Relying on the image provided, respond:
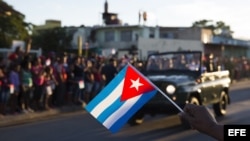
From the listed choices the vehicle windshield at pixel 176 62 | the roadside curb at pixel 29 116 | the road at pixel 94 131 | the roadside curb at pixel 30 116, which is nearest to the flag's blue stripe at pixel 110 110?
the road at pixel 94 131

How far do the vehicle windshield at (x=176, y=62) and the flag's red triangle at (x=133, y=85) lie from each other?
8.33 metres

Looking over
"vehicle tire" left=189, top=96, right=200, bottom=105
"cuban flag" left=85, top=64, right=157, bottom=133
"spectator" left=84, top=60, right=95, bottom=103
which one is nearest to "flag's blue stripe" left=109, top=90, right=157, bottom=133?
"cuban flag" left=85, top=64, right=157, bottom=133

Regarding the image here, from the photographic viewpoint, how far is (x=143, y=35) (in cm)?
6044

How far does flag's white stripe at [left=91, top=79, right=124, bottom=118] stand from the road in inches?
213

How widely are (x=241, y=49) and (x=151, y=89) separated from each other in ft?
234

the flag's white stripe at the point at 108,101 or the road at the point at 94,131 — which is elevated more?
the flag's white stripe at the point at 108,101

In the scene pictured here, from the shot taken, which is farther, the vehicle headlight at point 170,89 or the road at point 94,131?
the vehicle headlight at point 170,89

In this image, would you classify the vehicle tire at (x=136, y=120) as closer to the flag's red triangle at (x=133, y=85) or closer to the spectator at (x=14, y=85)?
the spectator at (x=14, y=85)

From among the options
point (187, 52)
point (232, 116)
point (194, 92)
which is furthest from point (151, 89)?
point (232, 116)

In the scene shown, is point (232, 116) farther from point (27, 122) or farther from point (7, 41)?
point (7, 41)

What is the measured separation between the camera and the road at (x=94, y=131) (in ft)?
34.2

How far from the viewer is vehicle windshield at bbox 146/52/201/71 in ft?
43.4

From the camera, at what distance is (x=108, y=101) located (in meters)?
4.81

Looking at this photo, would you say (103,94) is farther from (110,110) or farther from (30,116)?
(30,116)
